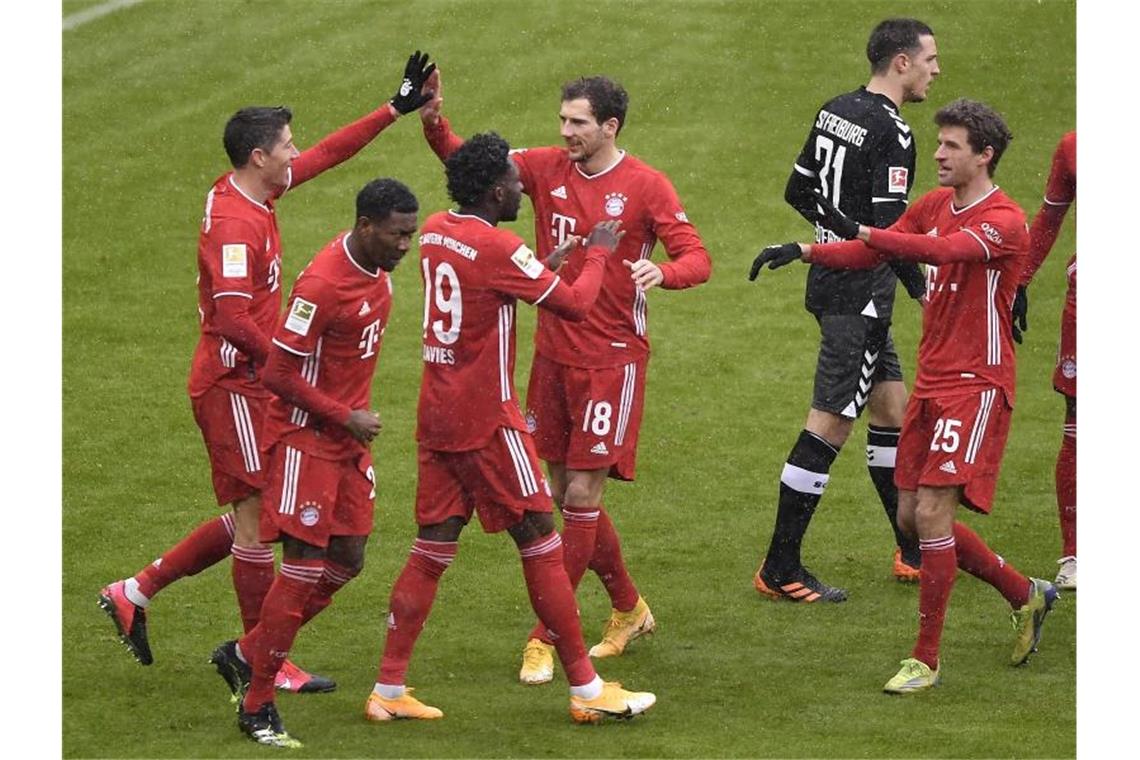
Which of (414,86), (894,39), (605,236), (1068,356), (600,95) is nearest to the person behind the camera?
(605,236)

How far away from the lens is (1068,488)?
9352 mm

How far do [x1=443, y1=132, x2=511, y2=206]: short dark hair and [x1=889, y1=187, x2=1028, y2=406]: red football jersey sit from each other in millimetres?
1576

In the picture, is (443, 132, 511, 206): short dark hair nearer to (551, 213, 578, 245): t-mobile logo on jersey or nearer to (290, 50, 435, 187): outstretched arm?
(551, 213, 578, 245): t-mobile logo on jersey

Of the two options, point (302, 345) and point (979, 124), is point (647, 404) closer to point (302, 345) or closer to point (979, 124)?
point (979, 124)

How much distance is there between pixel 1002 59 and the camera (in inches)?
693

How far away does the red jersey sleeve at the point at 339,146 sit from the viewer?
8.21 metres

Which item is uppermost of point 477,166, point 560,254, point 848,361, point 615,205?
point 477,166

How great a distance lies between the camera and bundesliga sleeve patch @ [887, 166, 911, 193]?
29.3 feet

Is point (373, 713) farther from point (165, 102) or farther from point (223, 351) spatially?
point (165, 102)

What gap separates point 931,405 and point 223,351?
287 cm

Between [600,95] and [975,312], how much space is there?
1768 millimetres

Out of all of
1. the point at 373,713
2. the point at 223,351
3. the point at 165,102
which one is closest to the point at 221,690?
the point at 373,713

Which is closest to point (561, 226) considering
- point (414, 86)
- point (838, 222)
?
point (414, 86)

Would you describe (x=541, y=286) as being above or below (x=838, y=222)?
below
